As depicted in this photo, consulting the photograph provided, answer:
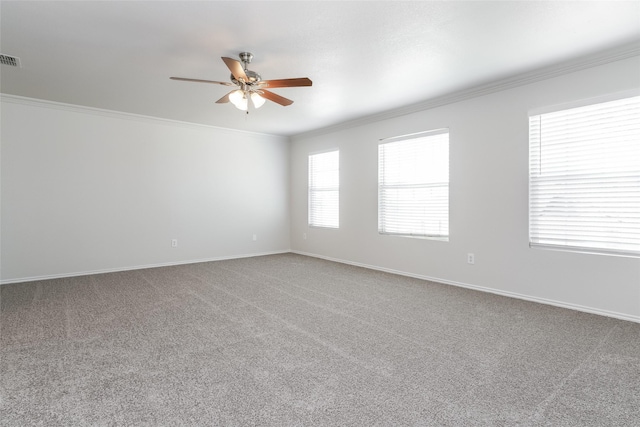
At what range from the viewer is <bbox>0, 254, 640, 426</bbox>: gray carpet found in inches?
67.4

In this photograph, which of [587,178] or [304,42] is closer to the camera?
[304,42]

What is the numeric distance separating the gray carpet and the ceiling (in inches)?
97.1

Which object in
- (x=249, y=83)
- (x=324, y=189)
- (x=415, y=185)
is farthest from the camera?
(x=324, y=189)

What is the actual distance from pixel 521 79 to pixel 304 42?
2456 millimetres

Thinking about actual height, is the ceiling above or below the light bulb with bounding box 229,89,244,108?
above

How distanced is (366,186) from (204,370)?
395cm

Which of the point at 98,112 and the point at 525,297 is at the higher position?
the point at 98,112

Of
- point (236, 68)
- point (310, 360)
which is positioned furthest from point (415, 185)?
point (310, 360)

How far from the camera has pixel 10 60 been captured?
→ 3.21m

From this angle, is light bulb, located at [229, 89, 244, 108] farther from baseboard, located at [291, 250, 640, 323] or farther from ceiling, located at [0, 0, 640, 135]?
baseboard, located at [291, 250, 640, 323]

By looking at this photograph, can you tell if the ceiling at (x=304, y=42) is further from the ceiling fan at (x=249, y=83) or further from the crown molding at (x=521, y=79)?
the ceiling fan at (x=249, y=83)

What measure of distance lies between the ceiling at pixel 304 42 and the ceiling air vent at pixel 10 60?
12 cm

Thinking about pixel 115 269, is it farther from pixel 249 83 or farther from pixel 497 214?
pixel 497 214

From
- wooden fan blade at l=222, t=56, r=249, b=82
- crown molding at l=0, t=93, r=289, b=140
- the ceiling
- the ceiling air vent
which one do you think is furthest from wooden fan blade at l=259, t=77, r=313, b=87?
crown molding at l=0, t=93, r=289, b=140
